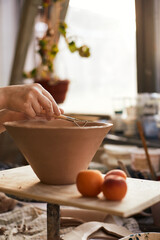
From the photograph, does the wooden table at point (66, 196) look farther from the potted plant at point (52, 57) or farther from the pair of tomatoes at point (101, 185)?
the potted plant at point (52, 57)

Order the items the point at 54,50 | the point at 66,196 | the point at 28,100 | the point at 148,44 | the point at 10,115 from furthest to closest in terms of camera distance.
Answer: the point at 148,44 → the point at 54,50 → the point at 10,115 → the point at 28,100 → the point at 66,196

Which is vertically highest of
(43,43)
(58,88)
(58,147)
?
(43,43)

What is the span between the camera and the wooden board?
874mm

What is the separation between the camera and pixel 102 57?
11.5 ft

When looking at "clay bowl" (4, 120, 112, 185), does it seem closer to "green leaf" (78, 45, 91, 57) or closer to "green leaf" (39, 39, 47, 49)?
"green leaf" (78, 45, 91, 57)

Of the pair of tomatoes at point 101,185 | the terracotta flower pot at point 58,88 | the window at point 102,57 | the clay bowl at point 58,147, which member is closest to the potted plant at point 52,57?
the terracotta flower pot at point 58,88

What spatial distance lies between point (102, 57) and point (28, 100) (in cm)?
246

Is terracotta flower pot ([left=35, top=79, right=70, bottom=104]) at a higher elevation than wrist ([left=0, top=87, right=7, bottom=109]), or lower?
lower

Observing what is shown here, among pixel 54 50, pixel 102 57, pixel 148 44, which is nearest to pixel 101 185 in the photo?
pixel 54 50

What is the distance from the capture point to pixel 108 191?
3.02ft

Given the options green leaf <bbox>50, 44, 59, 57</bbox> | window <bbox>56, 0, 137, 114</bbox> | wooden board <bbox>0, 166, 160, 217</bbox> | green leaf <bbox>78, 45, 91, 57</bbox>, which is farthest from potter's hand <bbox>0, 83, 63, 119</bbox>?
window <bbox>56, 0, 137, 114</bbox>

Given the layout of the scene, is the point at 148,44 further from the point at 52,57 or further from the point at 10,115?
the point at 10,115

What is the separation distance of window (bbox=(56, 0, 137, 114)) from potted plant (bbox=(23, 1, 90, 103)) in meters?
0.54

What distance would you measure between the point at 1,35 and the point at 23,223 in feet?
8.38
